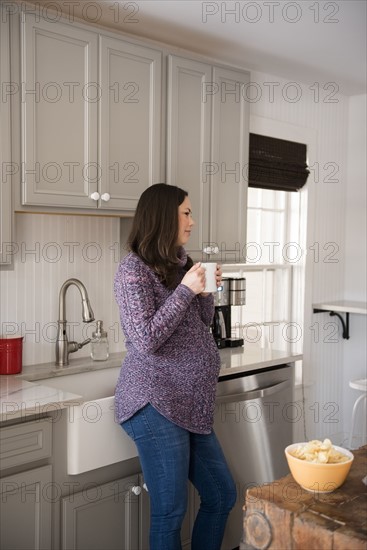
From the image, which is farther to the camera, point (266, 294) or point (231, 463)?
point (266, 294)

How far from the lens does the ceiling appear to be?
104 inches

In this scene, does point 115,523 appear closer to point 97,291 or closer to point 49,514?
point 49,514

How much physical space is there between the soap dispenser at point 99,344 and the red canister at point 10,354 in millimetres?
374

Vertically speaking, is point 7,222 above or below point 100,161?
below

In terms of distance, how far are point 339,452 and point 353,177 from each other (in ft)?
10.3

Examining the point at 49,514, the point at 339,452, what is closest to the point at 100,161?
the point at 49,514

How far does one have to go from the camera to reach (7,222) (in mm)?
2322

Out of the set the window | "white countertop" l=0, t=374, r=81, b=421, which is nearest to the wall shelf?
the window

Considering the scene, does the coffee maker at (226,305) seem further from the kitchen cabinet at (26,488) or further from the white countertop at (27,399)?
the kitchen cabinet at (26,488)

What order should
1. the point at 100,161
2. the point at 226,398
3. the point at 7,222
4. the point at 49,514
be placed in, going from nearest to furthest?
1. the point at 49,514
2. the point at 7,222
3. the point at 100,161
4. the point at 226,398

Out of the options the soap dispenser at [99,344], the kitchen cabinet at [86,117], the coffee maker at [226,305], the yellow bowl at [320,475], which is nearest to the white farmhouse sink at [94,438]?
the soap dispenser at [99,344]

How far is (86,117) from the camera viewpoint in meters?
2.54

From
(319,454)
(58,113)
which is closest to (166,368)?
(319,454)

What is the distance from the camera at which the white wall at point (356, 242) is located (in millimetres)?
4316
